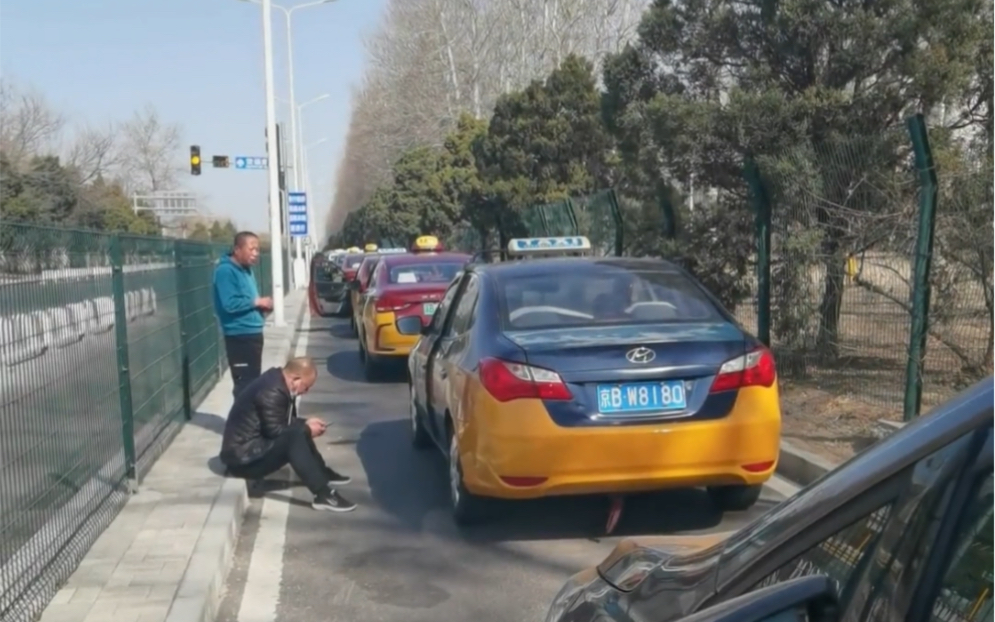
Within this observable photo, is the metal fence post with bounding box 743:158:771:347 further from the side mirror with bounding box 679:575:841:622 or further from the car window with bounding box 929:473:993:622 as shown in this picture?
the car window with bounding box 929:473:993:622

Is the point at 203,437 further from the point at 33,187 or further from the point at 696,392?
the point at 33,187

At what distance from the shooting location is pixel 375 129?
5719cm

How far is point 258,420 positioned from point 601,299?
2489mm

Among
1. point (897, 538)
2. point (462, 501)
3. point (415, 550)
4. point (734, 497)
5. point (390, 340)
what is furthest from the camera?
point (390, 340)

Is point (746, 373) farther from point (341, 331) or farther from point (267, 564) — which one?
point (341, 331)

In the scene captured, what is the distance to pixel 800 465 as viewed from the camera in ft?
27.2

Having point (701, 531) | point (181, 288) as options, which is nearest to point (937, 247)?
point (701, 531)

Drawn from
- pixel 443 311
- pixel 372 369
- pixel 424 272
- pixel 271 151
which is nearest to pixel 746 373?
pixel 443 311

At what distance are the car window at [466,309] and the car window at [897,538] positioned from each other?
5.25m

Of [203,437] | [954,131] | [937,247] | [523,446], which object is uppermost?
[954,131]

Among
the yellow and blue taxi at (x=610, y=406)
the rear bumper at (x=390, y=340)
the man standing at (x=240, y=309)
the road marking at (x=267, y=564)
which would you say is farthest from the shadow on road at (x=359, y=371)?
the yellow and blue taxi at (x=610, y=406)

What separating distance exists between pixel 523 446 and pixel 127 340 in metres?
3.20

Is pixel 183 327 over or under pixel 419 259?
under

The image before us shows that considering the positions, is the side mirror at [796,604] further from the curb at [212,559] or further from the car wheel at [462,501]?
the car wheel at [462,501]
